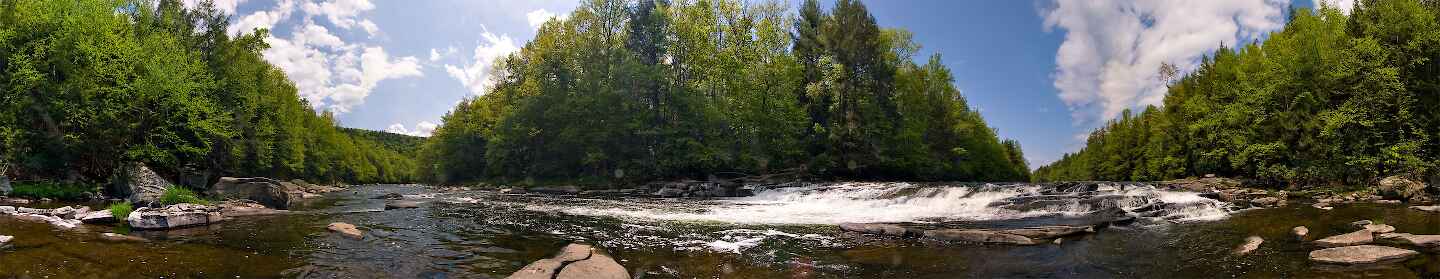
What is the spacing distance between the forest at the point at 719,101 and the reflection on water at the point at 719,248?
28.5 m

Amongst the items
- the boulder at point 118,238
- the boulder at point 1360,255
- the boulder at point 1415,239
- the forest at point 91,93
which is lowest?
the boulder at point 118,238

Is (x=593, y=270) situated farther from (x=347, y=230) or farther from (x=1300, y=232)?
(x=1300, y=232)

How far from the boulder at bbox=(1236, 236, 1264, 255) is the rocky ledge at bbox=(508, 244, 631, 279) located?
11762 millimetres

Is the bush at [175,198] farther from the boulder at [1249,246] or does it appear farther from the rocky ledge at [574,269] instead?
the boulder at [1249,246]

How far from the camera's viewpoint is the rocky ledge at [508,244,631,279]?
27.5ft

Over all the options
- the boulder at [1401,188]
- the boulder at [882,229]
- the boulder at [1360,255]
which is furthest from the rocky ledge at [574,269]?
the boulder at [1401,188]

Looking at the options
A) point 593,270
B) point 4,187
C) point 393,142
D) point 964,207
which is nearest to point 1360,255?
point 593,270

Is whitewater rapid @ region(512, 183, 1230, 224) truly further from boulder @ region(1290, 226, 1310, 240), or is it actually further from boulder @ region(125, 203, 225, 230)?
boulder @ region(125, 203, 225, 230)

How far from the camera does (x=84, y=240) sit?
1135 cm

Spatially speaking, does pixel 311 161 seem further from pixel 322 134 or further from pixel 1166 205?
pixel 1166 205

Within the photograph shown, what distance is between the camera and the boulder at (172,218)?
13.6 meters

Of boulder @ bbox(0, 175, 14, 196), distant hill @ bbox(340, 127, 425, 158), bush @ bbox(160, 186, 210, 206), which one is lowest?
bush @ bbox(160, 186, 210, 206)

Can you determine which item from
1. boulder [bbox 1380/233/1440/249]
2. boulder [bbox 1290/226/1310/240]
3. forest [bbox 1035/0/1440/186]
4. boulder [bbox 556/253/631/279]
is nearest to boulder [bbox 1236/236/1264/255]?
boulder [bbox 1290/226/1310/240]

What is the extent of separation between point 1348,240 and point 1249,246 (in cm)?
159
